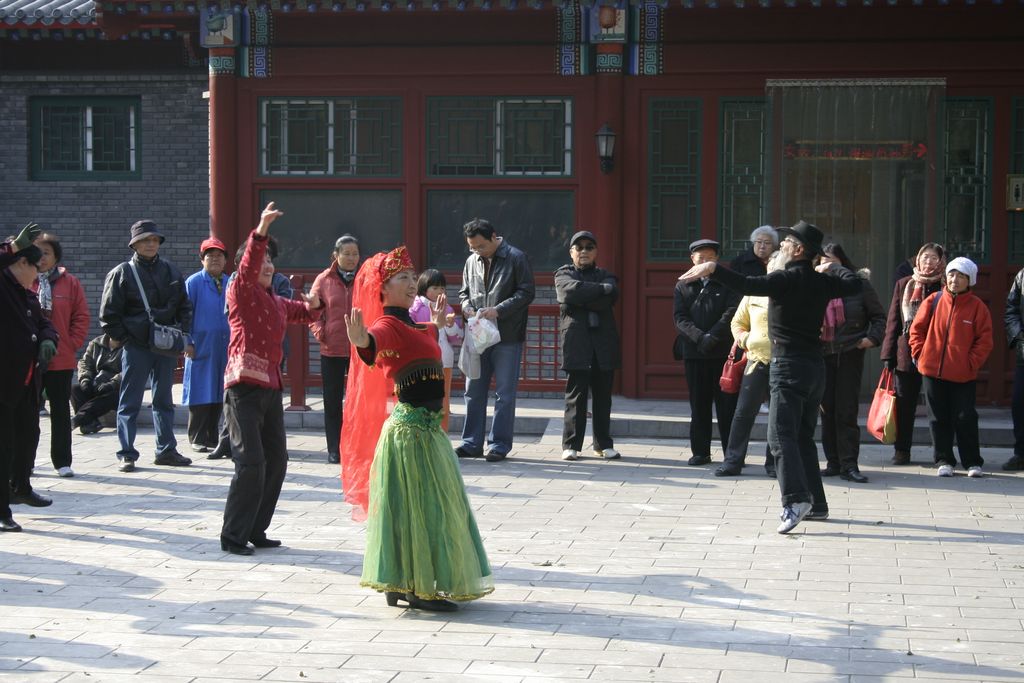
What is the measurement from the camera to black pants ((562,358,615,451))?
38.3 feet

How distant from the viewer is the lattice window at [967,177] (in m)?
13.8

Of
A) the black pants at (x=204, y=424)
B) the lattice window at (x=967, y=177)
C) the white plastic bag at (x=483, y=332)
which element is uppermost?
the lattice window at (x=967, y=177)

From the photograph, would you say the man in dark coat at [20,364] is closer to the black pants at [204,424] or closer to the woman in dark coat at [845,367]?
the black pants at [204,424]

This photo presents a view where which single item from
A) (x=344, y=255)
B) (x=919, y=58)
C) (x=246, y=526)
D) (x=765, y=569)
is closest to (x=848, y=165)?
(x=919, y=58)

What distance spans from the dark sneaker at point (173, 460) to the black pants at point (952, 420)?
19.0 feet

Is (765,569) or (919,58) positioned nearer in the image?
(765,569)

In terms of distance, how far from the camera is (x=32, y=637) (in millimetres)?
6348

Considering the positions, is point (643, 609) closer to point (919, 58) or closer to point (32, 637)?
point (32, 637)

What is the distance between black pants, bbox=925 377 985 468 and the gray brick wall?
865cm

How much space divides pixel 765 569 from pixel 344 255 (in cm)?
503

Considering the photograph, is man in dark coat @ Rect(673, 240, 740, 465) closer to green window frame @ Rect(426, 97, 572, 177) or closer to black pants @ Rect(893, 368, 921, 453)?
black pants @ Rect(893, 368, 921, 453)

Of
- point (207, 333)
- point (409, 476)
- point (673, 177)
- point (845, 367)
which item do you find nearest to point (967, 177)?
point (673, 177)

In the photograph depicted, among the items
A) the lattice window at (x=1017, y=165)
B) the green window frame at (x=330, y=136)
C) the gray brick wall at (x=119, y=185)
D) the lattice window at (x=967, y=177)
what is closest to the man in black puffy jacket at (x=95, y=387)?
the green window frame at (x=330, y=136)

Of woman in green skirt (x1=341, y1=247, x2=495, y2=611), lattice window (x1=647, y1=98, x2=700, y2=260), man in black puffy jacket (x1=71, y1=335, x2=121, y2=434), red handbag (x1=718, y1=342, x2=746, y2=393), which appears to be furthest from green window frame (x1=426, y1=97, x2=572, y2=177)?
woman in green skirt (x1=341, y1=247, x2=495, y2=611)
